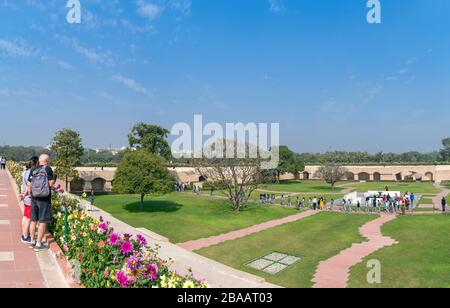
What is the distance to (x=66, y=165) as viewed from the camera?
45.1 metres

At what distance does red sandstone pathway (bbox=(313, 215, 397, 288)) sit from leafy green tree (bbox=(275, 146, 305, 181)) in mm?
45439

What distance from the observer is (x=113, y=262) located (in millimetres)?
5969

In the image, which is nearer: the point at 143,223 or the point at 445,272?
the point at 445,272

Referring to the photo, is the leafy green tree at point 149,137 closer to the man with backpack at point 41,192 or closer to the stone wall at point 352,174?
the stone wall at point 352,174

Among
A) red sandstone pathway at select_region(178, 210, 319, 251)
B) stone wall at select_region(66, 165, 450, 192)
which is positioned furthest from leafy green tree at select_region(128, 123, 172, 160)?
red sandstone pathway at select_region(178, 210, 319, 251)

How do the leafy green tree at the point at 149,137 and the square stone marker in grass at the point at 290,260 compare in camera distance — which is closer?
the square stone marker in grass at the point at 290,260

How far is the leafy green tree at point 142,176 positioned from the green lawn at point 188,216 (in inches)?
67.5

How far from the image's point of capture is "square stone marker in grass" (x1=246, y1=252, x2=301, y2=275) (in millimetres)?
16719

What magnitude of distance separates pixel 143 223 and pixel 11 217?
1287 cm

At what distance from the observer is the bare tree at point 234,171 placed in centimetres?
3409

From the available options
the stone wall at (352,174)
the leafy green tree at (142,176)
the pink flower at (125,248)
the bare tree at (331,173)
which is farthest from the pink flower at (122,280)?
the bare tree at (331,173)

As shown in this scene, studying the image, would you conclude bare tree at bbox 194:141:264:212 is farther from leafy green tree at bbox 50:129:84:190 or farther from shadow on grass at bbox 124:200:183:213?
leafy green tree at bbox 50:129:84:190
